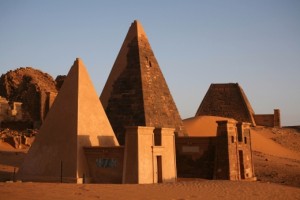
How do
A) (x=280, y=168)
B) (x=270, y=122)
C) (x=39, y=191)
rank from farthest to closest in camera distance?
(x=270, y=122)
(x=280, y=168)
(x=39, y=191)

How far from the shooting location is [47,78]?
42812mm

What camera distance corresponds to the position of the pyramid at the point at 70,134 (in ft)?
43.4

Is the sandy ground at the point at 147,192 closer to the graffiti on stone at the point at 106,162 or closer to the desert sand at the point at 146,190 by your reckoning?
the desert sand at the point at 146,190

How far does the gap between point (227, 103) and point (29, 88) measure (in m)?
20.2

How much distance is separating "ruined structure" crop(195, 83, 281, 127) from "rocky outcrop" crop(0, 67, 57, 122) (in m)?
15.6

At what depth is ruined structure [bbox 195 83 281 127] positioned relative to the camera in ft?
123

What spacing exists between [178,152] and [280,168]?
8.81m

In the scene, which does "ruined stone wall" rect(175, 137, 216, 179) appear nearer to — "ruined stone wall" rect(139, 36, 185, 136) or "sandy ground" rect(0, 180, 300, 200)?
"ruined stone wall" rect(139, 36, 185, 136)

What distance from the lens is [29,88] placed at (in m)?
38.9

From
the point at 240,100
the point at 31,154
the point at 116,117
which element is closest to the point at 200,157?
the point at 116,117

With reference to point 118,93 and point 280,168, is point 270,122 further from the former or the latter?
point 118,93

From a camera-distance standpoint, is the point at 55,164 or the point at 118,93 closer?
the point at 55,164

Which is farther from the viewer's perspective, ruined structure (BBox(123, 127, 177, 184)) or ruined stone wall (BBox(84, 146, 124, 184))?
ruined stone wall (BBox(84, 146, 124, 184))

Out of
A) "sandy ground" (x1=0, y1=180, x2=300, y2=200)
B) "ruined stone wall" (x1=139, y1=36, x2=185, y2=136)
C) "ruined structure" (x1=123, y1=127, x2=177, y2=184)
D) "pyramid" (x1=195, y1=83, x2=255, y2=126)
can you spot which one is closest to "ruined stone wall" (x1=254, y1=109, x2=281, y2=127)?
"pyramid" (x1=195, y1=83, x2=255, y2=126)
